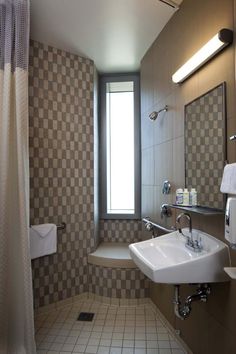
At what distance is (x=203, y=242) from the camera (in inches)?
61.2

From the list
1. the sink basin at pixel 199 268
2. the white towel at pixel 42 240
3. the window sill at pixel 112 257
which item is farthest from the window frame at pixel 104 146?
the sink basin at pixel 199 268

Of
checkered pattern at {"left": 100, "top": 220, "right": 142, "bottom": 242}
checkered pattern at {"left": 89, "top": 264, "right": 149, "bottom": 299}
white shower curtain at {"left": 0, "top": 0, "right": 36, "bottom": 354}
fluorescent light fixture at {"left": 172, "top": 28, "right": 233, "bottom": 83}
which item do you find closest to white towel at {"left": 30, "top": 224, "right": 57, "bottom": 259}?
white shower curtain at {"left": 0, "top": 0, "right": 36, "bottom": 354}

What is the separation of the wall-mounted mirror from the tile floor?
3.89 feet

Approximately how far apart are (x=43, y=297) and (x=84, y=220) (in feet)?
2.70

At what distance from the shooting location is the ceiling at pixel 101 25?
1924mm

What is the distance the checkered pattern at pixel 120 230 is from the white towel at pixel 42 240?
2.72 ft

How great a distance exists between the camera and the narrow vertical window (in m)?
3.08

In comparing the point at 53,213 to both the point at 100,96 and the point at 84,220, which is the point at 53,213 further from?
the point at 100,96

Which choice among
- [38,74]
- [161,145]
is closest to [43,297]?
[161,145]

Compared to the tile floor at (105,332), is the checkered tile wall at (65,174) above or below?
above

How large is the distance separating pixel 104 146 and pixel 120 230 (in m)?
1.04

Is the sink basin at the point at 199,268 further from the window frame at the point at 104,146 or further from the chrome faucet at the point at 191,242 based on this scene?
the window frame at the point at 104,146

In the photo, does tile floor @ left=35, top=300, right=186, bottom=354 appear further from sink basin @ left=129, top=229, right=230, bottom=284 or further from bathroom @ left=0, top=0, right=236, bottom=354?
sink basin @ left=129, top=229, right=230, bottom=284

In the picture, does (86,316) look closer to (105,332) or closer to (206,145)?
(105,332)
